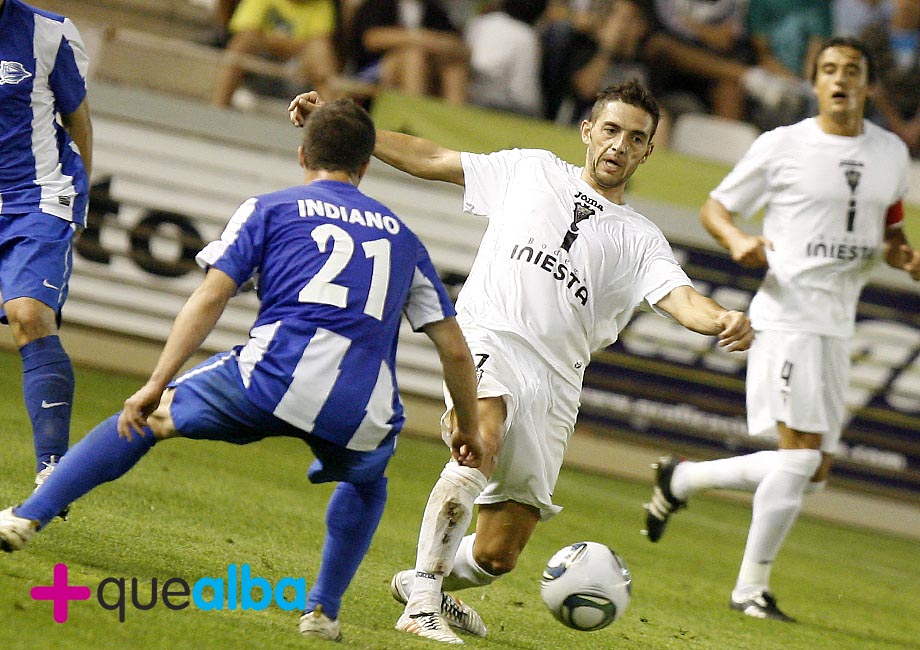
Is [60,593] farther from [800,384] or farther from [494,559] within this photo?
[800,384]

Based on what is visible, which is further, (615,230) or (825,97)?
(825,97)

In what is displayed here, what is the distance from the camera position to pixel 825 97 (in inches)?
260

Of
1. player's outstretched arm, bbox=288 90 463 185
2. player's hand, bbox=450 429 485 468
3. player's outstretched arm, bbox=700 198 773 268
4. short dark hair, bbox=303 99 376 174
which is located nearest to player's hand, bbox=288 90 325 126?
player's outstretched arm, bbox=288 90 463 185

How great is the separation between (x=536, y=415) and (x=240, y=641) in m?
1.52

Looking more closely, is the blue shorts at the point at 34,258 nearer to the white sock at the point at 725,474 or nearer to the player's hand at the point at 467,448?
the player's hand at the point at 467,448

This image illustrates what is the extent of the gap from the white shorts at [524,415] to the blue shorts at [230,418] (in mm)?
804

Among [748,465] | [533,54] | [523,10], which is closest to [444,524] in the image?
[748,465]

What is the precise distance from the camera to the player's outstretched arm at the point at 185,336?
3498 mm

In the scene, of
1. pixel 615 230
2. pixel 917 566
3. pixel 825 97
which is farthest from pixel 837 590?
pixel 615 230

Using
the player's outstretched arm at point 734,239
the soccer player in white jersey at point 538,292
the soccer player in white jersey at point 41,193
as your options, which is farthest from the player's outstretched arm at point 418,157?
the player's outstretched arm at point 734,239

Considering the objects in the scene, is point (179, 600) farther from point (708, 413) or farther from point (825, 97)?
point (708, 413)

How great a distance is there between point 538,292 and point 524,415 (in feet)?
1.50

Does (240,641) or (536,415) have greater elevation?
(536,415)

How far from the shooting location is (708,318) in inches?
175
